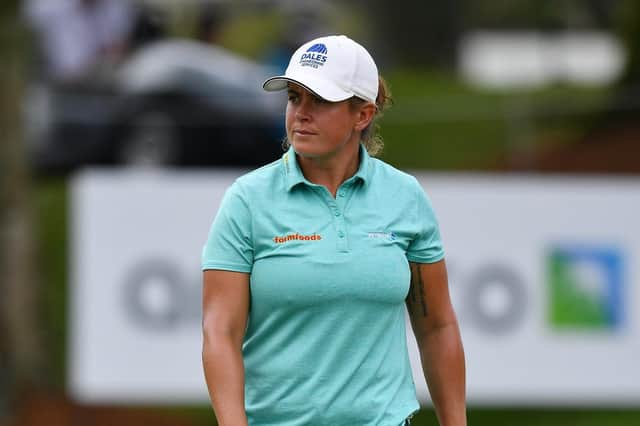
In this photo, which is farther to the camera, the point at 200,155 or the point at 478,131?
the point at 478,131

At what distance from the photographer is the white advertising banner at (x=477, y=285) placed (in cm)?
889

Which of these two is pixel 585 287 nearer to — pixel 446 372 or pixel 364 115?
pixel 446 372

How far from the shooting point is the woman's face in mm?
3984

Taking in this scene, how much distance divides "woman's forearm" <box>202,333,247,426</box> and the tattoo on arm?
598 mm

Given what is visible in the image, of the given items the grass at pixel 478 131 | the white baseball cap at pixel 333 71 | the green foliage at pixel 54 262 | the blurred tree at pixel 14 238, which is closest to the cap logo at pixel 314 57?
the white baseball cap at pixel 333 71

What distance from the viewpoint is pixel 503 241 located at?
366 inches

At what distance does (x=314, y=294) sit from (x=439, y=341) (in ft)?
1.82

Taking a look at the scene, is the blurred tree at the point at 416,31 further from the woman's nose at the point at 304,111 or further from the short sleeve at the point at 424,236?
the woman's nose at the point at 304,111

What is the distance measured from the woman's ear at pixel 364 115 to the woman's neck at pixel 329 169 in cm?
6

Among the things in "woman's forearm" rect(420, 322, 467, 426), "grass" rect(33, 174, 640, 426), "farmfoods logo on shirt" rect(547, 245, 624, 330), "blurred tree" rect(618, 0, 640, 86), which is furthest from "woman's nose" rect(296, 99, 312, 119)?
"blurred tree" rect(618, 0, 640, 86)

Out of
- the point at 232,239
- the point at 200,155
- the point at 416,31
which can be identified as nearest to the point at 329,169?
the point at 232,239


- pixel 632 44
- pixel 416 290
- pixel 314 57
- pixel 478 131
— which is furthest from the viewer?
pixel 478 131

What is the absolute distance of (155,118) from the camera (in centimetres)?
1470

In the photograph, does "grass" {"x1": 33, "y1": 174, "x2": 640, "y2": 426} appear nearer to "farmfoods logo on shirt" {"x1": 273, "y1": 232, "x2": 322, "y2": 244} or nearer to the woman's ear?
the woman's ear
